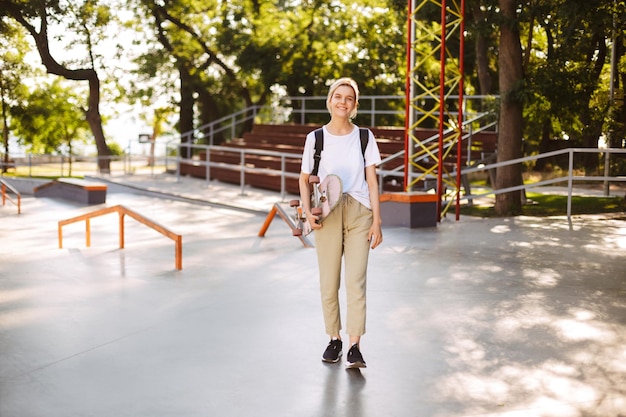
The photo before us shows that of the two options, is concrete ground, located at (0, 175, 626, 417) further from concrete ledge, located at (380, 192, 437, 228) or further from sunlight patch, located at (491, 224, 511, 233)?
concrete ledge, located at (380, 192, 437, 228)

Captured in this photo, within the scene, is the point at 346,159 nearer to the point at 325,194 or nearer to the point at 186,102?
the point at 325,194

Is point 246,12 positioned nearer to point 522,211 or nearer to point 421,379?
point 522,211

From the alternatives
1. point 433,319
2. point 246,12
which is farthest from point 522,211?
point 246,12

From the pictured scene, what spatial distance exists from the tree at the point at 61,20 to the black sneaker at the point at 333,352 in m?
23.3

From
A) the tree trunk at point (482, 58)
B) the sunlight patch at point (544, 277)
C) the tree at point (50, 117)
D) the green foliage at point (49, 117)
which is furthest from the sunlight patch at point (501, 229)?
the tree at point (50, 117)

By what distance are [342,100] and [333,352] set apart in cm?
171

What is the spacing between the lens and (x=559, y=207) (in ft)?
64.1

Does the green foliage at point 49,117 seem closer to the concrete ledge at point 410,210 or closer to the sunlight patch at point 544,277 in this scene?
the concrete ledge at point 410,210

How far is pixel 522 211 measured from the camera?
18.4 metres

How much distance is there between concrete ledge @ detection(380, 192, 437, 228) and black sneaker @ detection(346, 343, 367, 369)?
26.7 feet

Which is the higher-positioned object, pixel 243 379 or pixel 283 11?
pixel 283 11

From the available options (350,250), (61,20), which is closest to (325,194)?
(350,250)

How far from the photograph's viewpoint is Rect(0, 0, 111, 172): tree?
28219 millimetres

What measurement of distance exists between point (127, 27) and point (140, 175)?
703 centimetres
